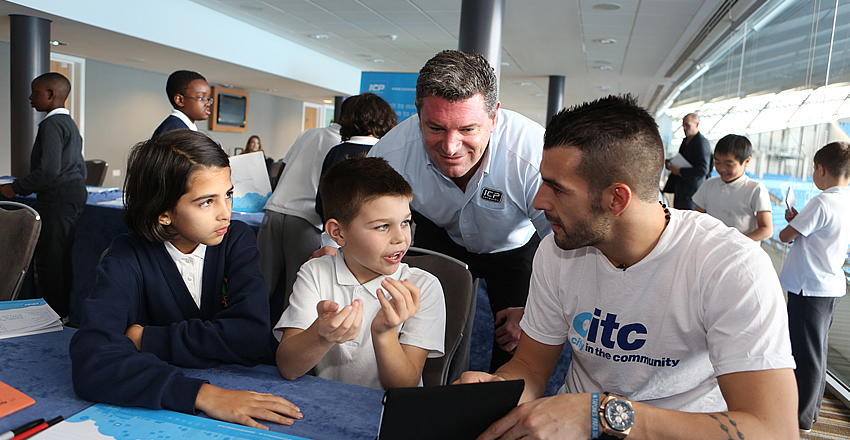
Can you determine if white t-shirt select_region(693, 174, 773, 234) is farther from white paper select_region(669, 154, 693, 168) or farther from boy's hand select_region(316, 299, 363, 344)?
boy's hand select_region(316, 299, 363, 344)

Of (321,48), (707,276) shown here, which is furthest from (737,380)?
(321,48)

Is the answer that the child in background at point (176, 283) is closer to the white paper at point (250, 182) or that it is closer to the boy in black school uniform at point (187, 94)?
the white paper at point (250, 182)

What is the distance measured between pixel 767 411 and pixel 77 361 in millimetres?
1249

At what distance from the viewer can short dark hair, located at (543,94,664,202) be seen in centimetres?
108

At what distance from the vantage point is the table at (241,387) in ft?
3.04

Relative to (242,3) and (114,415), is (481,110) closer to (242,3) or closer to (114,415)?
(114,415)

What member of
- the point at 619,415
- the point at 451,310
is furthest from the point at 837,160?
the point at 619,415

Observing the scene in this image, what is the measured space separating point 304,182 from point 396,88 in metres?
2.82

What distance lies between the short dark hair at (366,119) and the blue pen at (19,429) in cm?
227

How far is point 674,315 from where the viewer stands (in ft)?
3.53

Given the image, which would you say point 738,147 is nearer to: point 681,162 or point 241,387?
point 681,162

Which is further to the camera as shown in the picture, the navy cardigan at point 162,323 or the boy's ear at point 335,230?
the boy's ear at point 335,230

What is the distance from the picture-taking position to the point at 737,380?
0.94 meters

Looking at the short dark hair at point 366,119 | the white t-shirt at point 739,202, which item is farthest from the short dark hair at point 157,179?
the white t-shirt at point 739,202
